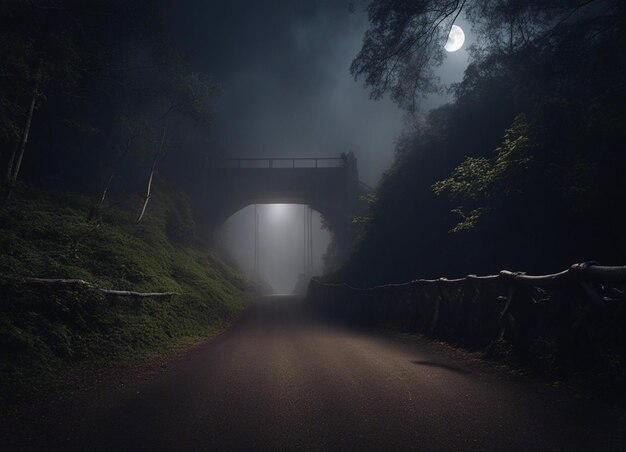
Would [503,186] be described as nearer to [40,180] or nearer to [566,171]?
[566,171]

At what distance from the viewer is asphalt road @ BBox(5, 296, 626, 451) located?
337 cm

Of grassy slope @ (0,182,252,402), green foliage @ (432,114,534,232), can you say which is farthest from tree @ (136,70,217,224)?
green foliage @ (432,114,534,232)

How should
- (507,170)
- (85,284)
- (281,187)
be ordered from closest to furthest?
(85,284)
(507,170)
(281,187)

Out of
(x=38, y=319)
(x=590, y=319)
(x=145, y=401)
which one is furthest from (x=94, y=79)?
(x=590, y=319)

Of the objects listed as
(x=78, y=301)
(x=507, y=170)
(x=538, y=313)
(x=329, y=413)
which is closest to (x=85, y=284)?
(x=78, y=301)

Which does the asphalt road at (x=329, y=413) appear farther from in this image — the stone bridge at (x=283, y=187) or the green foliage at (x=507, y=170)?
the stone bridge at (x=283, y=187)

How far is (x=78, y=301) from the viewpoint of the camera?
7645 mm

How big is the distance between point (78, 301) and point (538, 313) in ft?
27.3

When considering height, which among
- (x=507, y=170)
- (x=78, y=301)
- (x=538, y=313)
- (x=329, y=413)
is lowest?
(x=329, y=413)

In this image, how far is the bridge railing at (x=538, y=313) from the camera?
15.0 feet

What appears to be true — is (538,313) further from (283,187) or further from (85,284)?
(283,187)

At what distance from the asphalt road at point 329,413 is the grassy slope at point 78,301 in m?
1.62

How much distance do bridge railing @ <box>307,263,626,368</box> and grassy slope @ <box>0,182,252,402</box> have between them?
667cm

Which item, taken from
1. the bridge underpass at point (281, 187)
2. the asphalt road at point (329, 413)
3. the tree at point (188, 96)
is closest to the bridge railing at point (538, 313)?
the asphalt road at point (329, 413)
